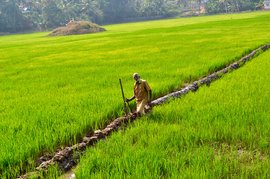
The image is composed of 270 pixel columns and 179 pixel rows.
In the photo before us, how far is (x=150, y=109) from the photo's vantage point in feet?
22.2

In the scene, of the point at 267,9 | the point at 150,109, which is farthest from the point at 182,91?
the point at 267,9

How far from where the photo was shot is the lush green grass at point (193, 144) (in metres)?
3.84

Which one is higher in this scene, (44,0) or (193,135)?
(44,0)

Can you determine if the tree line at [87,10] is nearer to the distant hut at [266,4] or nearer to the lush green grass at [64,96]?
the distant hut at [266,4]

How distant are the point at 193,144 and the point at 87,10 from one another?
72.0m

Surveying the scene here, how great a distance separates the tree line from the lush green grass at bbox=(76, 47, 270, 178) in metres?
60.9

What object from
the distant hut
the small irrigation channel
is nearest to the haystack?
the small irrigation channel

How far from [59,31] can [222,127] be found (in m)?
46.5

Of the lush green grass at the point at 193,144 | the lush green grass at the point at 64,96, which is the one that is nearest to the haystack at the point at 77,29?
the lush green grass at the point at 64,96

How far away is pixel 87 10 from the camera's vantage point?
73.7m

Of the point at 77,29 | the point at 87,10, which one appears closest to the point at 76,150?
the point at 77,29

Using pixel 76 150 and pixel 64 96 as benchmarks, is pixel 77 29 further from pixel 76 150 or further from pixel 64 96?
pixel 76 150

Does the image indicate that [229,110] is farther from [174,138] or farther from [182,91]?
[182,91]

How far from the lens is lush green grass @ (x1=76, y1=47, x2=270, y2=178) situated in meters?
3.84
